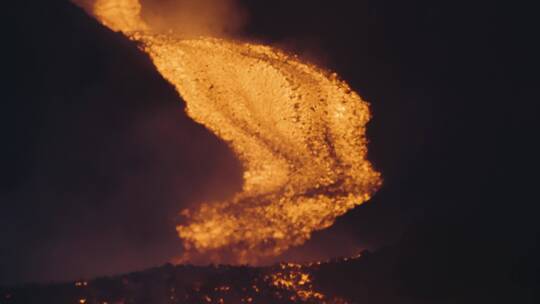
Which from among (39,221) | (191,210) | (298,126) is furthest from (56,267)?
(298,126)

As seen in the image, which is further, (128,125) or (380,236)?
(128,125)

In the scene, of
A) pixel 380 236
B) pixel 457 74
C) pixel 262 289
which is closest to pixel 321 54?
pixel 457 74

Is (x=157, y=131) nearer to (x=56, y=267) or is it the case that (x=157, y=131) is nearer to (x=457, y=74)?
(x=56, y=267)

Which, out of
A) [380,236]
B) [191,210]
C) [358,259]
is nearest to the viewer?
[358,259]

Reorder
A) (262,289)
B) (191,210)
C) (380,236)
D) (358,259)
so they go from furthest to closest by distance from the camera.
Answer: (191,210) → (380,236) → (358,259) → (262,289)

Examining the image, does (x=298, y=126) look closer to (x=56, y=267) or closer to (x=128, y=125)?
(x=128, y=125)

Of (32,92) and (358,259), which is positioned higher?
(32,92)

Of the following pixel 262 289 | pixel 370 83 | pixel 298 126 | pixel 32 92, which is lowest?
pixel 262 289
